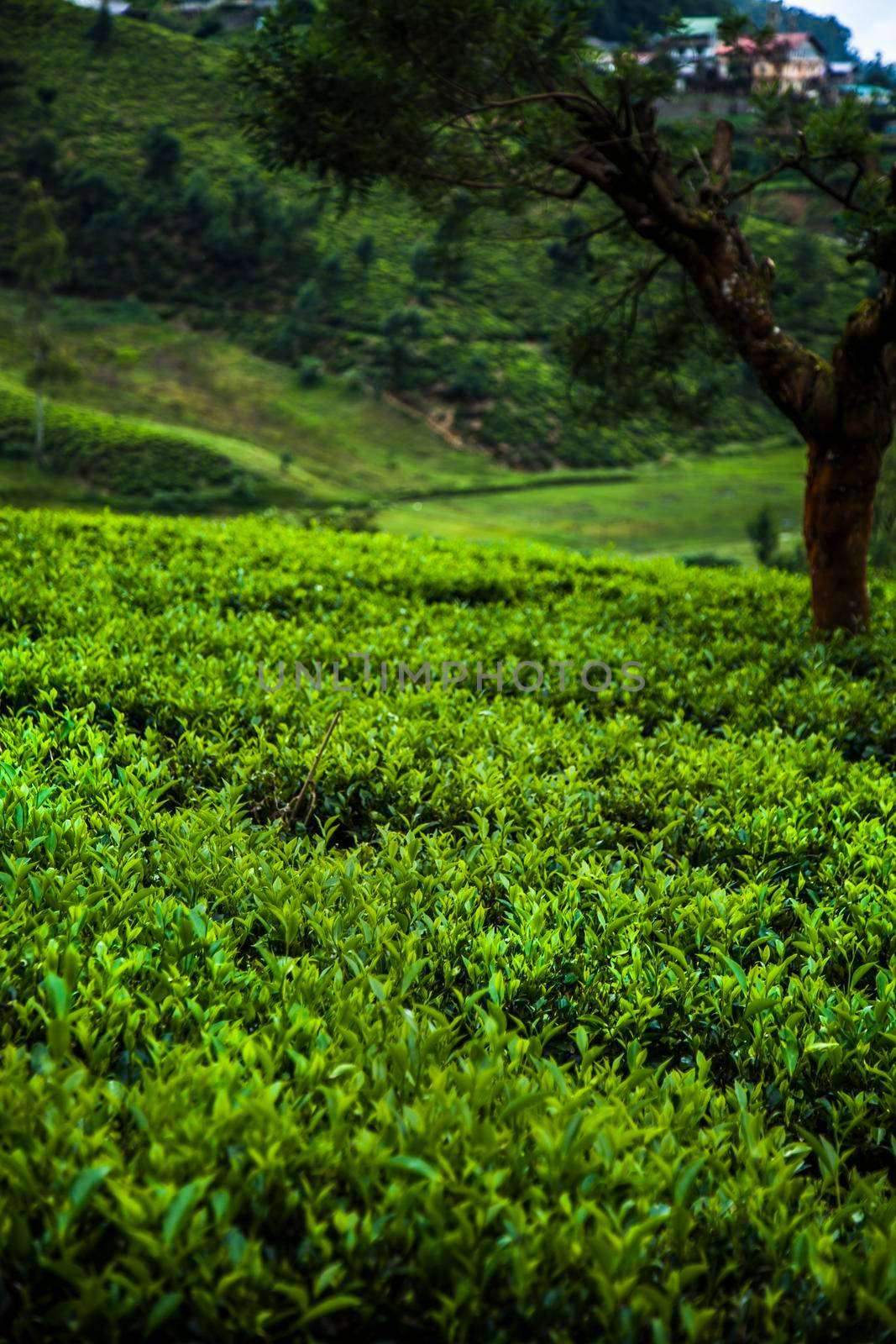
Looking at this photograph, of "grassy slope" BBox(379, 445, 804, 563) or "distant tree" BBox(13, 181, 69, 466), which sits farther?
"distant tree" BBox(13, 181, 69, 466)

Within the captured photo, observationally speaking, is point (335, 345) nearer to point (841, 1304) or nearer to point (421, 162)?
point (421, 162)

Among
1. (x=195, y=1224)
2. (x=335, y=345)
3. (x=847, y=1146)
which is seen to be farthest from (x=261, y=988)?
(x=335, y=345)

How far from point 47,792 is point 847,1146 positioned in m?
2.90

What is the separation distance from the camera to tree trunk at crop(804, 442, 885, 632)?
7688 millimetres

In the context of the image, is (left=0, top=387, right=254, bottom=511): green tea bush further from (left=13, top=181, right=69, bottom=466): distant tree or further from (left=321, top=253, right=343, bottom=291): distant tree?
(left=321, top=253, right=343, bottom=291): distant tree

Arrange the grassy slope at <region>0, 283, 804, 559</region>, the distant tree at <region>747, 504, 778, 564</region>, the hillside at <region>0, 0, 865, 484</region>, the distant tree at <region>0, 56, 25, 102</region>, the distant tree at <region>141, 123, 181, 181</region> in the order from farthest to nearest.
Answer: the distant tree at <region>0, 56, 25, 102</region>
the distant tree at <region>141, 123, 181, 181</region>
the hillside at <region>0, 0, 865, 484</region>
the grassy slope at <region>0, 283, 804, 559</region>
the distant tree at <region>747, 504, 778, 564</region>

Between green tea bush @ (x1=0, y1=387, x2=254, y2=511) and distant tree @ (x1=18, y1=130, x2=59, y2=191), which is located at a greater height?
distant tree @ (x1=18, y1=130, x2=59, y2=191)

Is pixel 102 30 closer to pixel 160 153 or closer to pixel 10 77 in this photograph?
pixel 10 77

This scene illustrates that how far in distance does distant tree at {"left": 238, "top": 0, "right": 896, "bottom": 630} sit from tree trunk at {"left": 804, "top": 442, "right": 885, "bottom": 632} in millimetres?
15

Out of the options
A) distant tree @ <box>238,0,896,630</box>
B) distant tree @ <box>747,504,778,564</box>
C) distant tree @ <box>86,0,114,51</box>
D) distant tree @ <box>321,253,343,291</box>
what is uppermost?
distant tree @ <box>86,0,114,51</box>

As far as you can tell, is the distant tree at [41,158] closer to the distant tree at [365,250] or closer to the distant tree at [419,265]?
the distant tree at [365,250]

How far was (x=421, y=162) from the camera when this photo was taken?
996 cm

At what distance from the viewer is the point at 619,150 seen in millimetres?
8562

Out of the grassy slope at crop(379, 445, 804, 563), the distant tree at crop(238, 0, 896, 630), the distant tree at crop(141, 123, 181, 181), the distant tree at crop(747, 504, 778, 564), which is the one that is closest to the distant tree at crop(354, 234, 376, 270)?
the distant tree at crop(141, 123, 181, 181)
